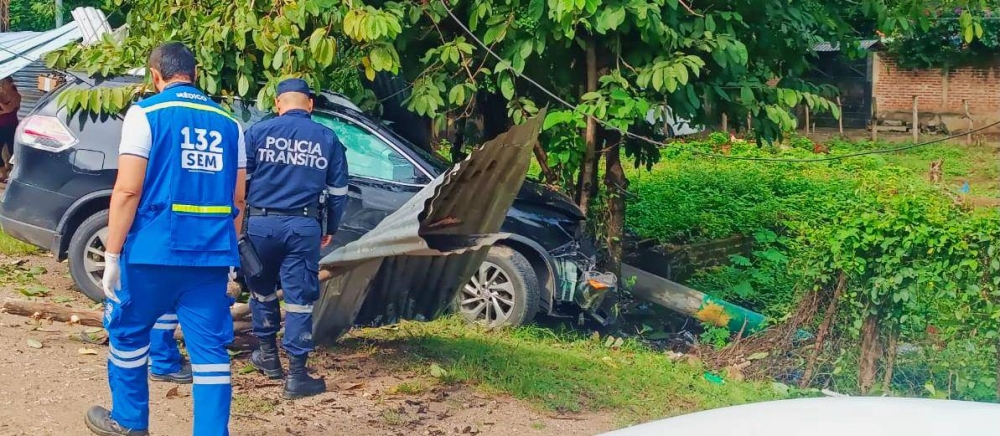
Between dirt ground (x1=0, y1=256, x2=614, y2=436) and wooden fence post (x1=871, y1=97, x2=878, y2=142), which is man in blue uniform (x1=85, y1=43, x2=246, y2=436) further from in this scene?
wooden fence post (x1=871, y1=97, x2=878, y2=142)

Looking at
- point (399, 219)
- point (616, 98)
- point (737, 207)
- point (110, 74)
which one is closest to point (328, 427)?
point (399, 219)

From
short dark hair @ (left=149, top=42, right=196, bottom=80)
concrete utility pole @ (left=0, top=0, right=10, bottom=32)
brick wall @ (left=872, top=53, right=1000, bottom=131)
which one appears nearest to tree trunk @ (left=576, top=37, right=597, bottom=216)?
short dark hair @ (left=149, top=42, right=196, bottom=80)

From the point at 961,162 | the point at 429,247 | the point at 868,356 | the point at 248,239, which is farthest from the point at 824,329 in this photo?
the point at 961,162

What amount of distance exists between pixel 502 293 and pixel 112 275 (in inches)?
152

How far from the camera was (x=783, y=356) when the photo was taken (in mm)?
7266

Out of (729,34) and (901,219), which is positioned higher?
(729,34)

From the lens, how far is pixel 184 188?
14.1ft

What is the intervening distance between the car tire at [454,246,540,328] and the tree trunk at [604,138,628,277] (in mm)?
907

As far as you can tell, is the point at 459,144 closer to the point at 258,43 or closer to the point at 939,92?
the point at 258,43

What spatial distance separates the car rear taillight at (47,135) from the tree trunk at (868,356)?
18.5 ft

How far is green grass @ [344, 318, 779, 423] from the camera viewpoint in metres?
6.03

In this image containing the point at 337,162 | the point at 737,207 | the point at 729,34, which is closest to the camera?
the point at 337,162

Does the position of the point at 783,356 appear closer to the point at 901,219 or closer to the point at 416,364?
the point at 901,219

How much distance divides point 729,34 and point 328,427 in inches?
153
